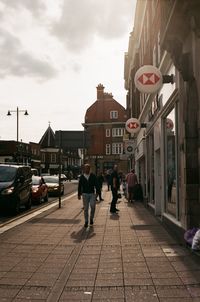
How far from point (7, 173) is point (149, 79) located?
8.81 m

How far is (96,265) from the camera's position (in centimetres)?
836

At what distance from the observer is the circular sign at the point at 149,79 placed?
12.8 meters

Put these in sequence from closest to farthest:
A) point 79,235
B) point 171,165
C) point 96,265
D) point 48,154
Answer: point 96,265 → point 79,235 → point 171,165 → point 48,154

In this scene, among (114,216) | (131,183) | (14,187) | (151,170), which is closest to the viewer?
(114,216)

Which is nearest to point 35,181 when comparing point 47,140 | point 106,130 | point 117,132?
point 117,132

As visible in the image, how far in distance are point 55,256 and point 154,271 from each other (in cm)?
219

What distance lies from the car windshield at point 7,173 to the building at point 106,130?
221ft

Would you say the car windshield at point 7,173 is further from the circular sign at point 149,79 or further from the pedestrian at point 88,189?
the circular sign at point 149,79

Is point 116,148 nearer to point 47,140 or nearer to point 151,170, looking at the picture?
point 47,140

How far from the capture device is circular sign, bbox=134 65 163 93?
12773 millimetres

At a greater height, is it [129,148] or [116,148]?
[116,148]

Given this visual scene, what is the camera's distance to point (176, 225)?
457 inches

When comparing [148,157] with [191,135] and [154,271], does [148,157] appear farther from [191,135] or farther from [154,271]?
[154,271]

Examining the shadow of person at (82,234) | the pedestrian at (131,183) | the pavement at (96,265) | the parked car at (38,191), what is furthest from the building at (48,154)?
the pavement at (96,265)
